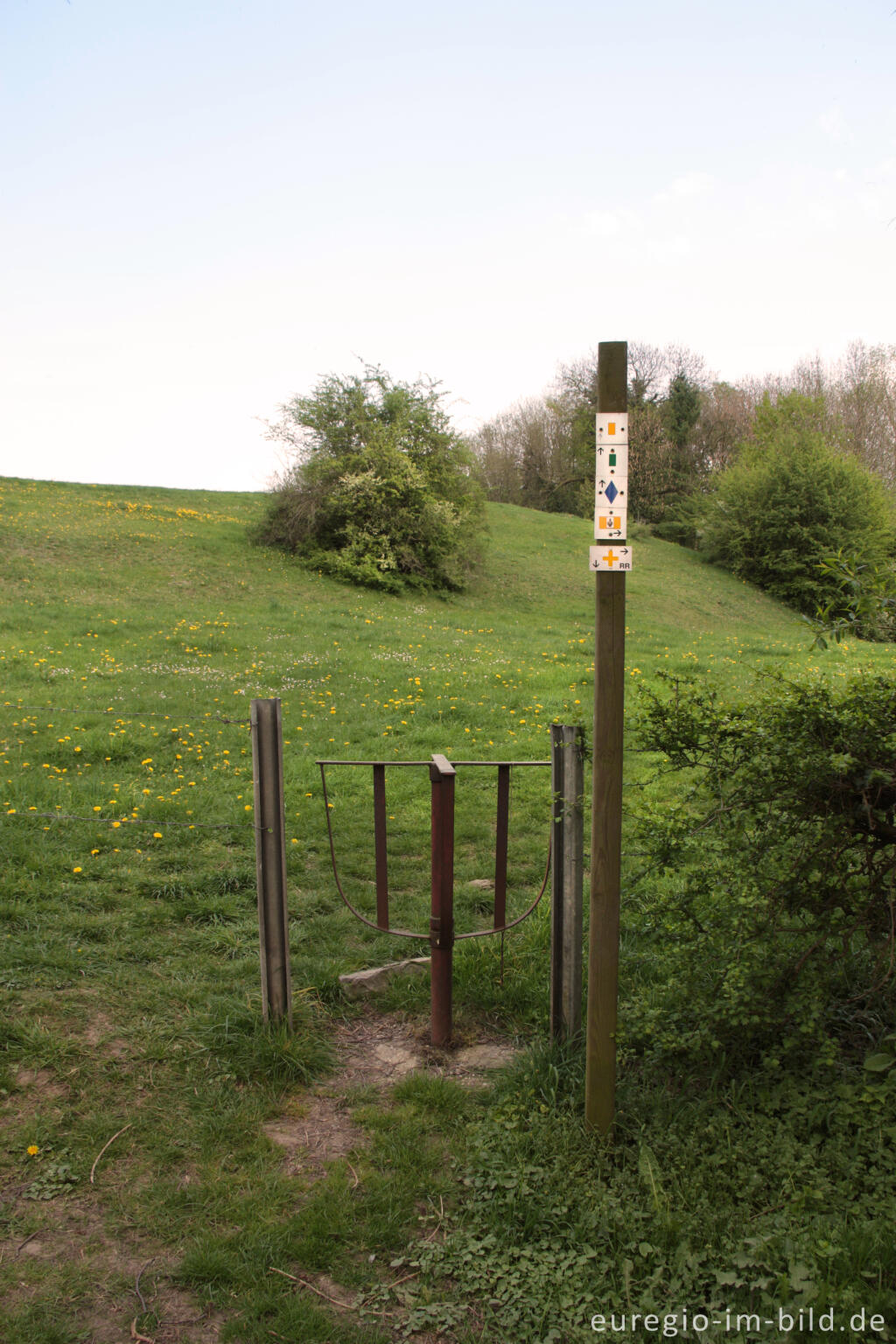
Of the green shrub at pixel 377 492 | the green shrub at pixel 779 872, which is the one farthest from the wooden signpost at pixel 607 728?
the green shrub at pixel 377 492

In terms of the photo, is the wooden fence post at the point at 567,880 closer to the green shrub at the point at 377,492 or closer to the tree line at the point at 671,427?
the green shrub at the point at 377,492

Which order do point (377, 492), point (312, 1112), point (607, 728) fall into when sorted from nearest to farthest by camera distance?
point (607, 728) < point (312, 1112) < point (377, 492)

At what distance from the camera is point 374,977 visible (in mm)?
4129

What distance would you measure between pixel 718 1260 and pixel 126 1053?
2358mm

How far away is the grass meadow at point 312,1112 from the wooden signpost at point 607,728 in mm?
278

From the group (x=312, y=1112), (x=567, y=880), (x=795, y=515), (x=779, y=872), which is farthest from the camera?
(x=795, y=515)

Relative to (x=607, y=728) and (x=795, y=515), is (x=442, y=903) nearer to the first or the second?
(x=607, y=728)

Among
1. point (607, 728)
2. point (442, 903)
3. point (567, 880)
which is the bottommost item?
point (442, 903)

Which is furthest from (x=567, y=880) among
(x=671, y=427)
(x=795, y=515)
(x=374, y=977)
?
(x=671, y=427)

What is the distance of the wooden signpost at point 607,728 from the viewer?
9.09 ft

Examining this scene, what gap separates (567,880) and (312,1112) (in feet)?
4.39

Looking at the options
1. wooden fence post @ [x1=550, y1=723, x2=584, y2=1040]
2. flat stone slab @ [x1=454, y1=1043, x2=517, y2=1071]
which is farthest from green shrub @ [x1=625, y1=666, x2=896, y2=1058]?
flat stone slab @ [x1=454, y1=1043, x2=517, y2=1071]

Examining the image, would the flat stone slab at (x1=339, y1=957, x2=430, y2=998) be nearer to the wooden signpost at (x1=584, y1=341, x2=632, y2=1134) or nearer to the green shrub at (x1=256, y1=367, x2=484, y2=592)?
the wooden signpost at (x1=584, y1=341, x2=632, y2=1134)

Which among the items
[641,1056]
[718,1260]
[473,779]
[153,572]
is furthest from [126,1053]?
[153,572]
